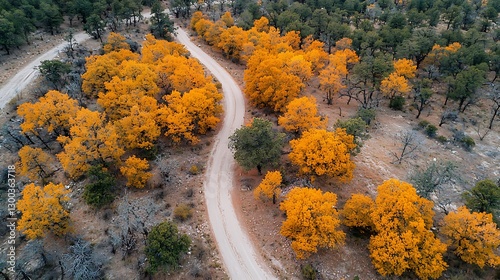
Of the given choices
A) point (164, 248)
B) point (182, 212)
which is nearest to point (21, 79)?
point (182, 212)

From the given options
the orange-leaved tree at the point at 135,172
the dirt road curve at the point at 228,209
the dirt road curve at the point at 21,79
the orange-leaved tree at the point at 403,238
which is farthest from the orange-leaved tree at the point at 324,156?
the dirt road curve at the point at 21,79

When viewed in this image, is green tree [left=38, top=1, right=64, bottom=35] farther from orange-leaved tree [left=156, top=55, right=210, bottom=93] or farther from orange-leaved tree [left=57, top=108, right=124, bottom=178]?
orange-leaved tree [left=57, top=108, right=124, bottom=178]

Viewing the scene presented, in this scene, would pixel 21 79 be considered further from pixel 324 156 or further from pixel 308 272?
pixel 308 272

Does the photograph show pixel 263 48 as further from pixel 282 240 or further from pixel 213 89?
pixel 282 240

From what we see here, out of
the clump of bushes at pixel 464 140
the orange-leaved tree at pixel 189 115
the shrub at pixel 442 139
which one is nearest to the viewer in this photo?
the orange-leaved tree at pixel 189 115

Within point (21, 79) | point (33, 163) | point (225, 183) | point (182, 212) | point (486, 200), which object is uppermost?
point (486, 200)

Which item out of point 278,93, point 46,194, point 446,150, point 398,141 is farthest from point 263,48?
point 46,194

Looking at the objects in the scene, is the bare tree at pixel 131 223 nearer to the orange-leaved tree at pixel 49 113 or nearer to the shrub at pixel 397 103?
the orange-leaved tree at pixel 49 113
